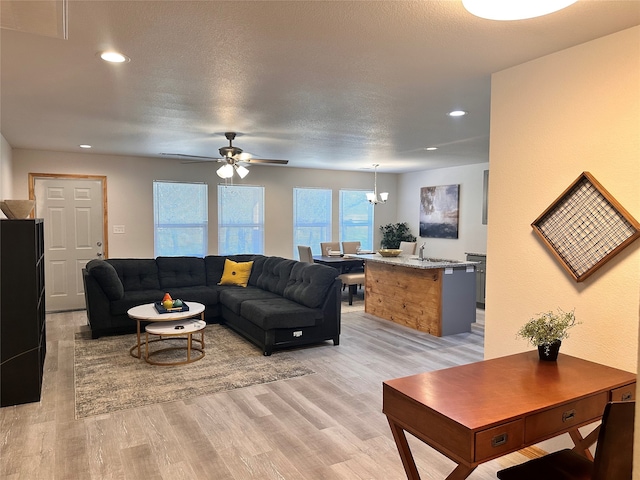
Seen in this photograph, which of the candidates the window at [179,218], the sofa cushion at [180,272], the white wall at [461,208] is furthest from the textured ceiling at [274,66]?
the white wall at [461,208]

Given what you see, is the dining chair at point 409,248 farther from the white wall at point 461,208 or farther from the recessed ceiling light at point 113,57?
the recessed ceiling light at point 113,57

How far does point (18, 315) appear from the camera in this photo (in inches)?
139

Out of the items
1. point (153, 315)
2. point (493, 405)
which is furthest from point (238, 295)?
point (493, 405)

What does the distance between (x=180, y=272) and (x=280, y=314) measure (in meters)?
2.36

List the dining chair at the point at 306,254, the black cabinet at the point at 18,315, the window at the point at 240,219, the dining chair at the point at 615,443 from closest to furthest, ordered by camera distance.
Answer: the dining chair at the point at 615,443 < the black cabinet at the point at 18,315 < the dining chair at the point at 306,254 < the window at the point at 240,219

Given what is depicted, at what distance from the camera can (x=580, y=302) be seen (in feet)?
8.33

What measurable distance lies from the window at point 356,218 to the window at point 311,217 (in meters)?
0.36

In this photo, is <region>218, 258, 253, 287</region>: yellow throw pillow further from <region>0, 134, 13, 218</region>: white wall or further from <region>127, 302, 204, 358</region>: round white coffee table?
<region>0, 134, 13, 218</region>: white wall

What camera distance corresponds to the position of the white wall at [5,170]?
5135mm

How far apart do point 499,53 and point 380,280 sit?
4333 mm

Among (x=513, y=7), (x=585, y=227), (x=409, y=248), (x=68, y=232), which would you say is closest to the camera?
(x=513, y=7)

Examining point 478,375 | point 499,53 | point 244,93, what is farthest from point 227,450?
point 499,53

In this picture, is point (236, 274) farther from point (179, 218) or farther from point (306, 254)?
point (179, 218)

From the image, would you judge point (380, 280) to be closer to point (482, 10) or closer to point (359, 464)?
point (359, 464)
